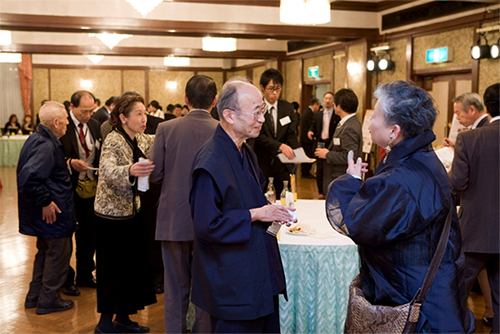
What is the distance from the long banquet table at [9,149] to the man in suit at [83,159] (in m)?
11.2

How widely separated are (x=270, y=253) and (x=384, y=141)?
67 centimetres

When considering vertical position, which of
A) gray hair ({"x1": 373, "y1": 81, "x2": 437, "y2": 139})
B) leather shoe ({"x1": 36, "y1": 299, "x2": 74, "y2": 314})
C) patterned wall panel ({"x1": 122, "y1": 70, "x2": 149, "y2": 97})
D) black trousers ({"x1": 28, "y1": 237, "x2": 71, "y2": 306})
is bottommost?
leather shoe ({"x1": 36, "y1": 299, "x2": 74, "y2": 314})

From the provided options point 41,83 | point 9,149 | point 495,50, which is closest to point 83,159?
point 495,50

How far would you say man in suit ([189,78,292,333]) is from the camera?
6.68 feet

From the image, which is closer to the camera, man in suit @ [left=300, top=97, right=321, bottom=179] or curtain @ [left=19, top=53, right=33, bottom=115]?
man in suit @ [left=300, top=97, right=321, bottom=179]

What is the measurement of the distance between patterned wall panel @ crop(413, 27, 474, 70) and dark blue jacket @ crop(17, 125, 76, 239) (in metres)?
6.60

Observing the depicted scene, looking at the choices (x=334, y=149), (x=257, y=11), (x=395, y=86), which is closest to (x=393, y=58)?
(x=257, y=11)

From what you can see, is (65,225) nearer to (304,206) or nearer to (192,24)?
(304,206)

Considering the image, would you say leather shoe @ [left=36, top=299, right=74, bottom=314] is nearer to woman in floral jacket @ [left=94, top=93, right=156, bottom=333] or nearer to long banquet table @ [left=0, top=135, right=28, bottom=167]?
woman in floral jacket @ [left=94, top=93, right=156, bottom=333]

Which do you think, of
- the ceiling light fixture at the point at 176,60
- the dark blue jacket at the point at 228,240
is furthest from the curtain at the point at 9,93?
the dark blue jacket at the point at 228,240

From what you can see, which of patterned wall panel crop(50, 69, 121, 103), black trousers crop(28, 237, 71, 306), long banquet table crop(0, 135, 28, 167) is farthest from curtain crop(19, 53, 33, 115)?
black trousers crop(28, 237, 71, 306)

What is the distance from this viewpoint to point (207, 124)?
3145 mm

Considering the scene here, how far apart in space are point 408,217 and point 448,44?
7631 millimetres

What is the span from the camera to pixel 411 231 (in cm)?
178
